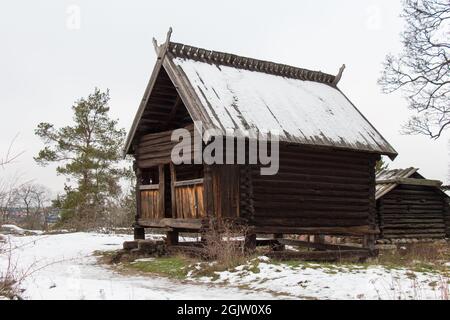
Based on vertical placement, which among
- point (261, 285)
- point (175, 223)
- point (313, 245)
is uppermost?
point (175, 223)

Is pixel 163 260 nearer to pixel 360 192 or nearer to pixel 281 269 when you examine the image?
pixel 281 269

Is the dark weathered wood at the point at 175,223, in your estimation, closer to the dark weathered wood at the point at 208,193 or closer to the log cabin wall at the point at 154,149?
the dark weathered wood at the point at 208,193

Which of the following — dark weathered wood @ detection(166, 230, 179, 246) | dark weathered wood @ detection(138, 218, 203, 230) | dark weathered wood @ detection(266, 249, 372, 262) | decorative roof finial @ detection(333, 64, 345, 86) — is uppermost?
decorative roof finial @ detection(333, 64, 345, 86)

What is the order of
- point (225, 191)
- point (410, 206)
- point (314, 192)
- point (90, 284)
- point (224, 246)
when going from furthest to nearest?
1. point (410, 206)
2. point (314, 192)
3. point (225, 191)
4. point (224, 246)
5. point (90, 284)

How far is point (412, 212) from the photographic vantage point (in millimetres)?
24422

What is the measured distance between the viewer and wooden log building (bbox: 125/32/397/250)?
14000 mm

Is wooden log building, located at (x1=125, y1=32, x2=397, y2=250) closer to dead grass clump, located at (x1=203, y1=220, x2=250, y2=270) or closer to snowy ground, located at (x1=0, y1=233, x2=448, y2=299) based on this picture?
dead grass clump, located at (x1=203, y1=220, x2=250, y2=270)

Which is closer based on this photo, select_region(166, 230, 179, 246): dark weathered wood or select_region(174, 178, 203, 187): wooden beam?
select_region(174, 178, 203, 187): wooden beam

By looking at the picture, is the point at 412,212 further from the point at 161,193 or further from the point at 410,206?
the point at 161,193

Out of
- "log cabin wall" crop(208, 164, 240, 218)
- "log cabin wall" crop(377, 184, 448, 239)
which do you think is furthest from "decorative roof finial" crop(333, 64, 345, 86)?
"log cabin wall" crop(208, 164, 240, 218)

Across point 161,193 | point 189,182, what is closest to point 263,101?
point 189,182

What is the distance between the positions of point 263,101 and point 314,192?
3.19 meters

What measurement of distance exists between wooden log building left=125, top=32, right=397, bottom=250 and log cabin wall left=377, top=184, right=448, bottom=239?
6.48 meters
